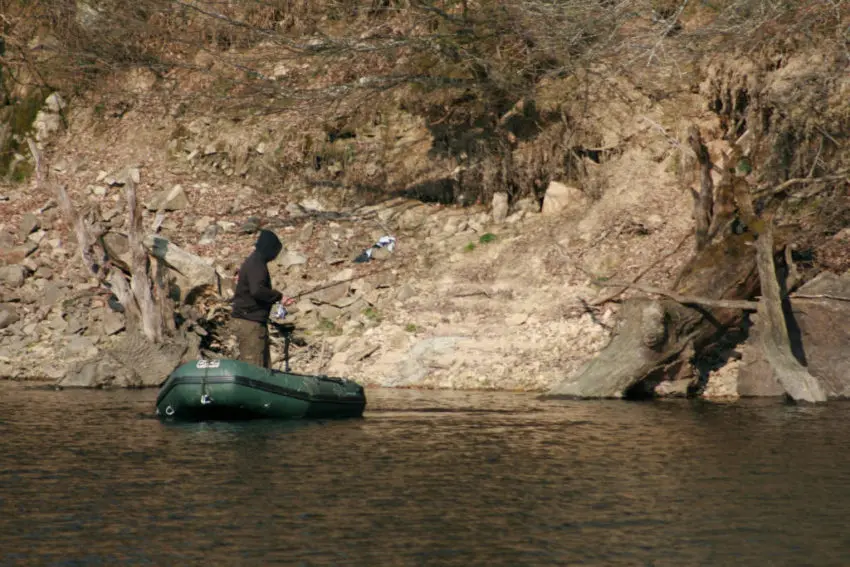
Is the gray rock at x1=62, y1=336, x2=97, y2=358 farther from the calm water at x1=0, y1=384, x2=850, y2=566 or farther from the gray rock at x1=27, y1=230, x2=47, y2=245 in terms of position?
the calm water at x1=0, y1=384, x2=850, y2=566

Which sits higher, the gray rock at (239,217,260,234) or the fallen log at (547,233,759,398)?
the gray rock at (239,217,260,234)

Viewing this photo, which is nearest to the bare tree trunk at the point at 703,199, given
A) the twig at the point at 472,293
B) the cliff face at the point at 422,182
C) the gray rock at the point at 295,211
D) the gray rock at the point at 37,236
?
the cliff face at the point at 422,182

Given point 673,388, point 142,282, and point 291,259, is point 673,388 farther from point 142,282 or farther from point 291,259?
point 142,282

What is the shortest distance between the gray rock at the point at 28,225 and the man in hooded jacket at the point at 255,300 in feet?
29.1

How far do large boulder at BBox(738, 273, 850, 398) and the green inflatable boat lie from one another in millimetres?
6208

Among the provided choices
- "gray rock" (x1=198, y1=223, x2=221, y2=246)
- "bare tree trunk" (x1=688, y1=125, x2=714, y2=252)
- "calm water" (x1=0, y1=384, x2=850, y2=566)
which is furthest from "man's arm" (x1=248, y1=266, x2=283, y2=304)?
"gray rock" (x1=198, y1=223, x2=221, y2=246)

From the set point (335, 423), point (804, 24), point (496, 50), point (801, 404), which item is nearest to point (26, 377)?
point (335, 423)

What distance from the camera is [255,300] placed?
542 inches

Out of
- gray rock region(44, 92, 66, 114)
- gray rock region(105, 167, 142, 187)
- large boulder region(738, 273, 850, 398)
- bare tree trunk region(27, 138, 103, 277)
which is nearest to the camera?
large boulder region(738, 273, 850, 398)

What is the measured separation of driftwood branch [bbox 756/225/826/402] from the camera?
50.7 ft

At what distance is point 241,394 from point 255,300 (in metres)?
1.25

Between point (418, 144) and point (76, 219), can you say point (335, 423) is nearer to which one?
point (76, 219)

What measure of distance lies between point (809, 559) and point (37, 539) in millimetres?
5004

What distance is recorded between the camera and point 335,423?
44.5 ft
